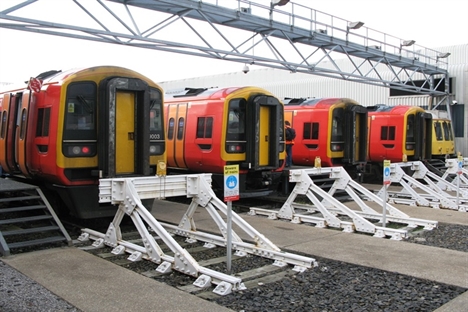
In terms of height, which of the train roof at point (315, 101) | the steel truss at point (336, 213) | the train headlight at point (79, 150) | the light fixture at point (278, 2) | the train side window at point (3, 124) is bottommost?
the steel truss at point (336, 213)

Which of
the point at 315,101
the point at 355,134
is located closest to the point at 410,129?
the point at 355,134

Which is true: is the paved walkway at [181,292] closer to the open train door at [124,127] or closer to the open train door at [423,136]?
the open train door at [124,127]

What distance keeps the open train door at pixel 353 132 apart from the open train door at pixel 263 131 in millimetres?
3244

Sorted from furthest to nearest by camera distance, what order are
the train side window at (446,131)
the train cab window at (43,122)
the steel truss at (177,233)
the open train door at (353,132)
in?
the train side window at (446,131) → the open train door at (353,132) → the train cab window at (43,122) → the steel truss at (177,233)

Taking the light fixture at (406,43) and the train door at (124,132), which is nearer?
the train door at (124,132)

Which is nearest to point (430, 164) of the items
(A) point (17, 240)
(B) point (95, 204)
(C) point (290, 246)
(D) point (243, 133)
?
(D) point (243, 133)

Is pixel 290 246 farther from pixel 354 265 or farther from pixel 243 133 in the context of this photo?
pixel 243 133

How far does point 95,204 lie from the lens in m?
8.77

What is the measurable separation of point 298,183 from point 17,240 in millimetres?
5618

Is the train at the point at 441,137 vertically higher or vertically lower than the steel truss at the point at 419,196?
higher

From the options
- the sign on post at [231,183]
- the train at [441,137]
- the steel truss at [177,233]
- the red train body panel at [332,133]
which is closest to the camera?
the steel truss at [177,233]

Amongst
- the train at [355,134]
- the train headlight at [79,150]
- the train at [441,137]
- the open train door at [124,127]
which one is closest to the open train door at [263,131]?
the train at [355,134]

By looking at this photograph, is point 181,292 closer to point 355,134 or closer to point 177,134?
point 177,134

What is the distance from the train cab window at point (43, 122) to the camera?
8.70 meters
